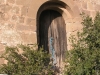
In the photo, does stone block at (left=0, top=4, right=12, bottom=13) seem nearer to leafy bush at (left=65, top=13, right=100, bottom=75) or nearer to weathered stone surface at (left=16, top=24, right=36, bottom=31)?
weathered stone surface at (left=16, top=24, right=36, bottom=31)

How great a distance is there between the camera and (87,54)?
17.8 feet

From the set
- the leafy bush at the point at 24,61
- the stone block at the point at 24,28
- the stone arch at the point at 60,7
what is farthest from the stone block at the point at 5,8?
the stone arch at the point at 60,7

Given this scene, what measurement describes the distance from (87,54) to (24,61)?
1423mm

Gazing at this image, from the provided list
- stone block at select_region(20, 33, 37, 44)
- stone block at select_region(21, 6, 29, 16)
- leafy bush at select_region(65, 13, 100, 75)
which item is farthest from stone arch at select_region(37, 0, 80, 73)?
leafy bush at select_region(65, 13, 100, 75)

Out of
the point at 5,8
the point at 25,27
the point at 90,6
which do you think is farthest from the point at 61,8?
the point at 5,8

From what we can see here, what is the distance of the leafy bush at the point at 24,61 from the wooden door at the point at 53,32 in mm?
1097

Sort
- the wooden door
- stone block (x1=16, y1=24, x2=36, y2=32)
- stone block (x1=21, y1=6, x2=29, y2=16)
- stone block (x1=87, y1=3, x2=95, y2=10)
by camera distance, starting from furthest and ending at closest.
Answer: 1. stone block (x1=87, y1=3, x2=95, y2=10)
2. the wooden door
3. stone block (x1=21, y1=6, x2=29, y2=16)
4. stone block (x1=16, y1=24, x2=36, y2=32)

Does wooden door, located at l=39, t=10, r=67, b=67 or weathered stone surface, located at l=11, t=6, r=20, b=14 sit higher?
weathered stone surface, located at l=11, t=6, r=20, b=14

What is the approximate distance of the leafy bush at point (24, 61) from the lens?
17.7 feet

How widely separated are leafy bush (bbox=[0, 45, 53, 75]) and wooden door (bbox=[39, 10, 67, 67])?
3.60ft

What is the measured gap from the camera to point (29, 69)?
5379 mm

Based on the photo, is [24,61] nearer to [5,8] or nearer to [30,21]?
[30,21]

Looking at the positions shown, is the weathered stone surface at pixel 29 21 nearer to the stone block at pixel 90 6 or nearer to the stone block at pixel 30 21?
the stone block at pixel 30 21

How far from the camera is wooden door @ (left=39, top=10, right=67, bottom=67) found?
6.87 metres
